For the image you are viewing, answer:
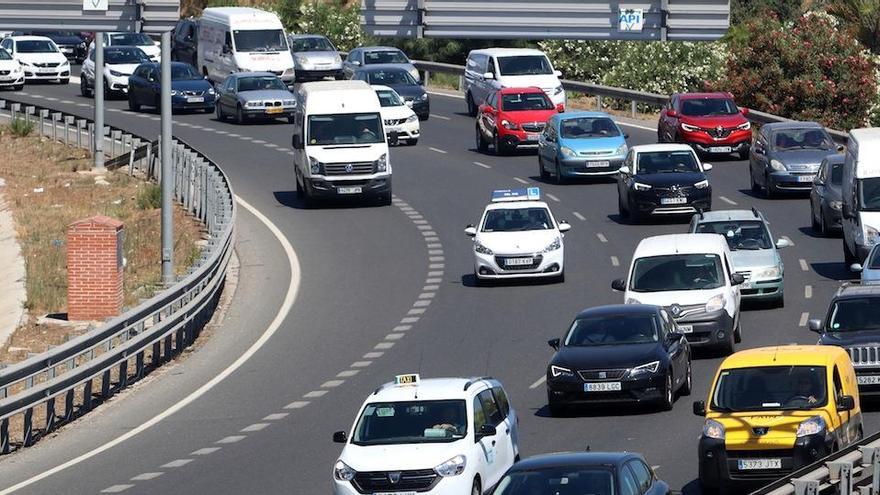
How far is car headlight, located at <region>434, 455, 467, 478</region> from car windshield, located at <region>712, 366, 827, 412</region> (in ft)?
10.3

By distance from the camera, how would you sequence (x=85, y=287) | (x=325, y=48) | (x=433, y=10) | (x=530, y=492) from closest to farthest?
(x=530, y=492) → (x=433, y=10) → (x=85, y=287) → (x=325, y=48)

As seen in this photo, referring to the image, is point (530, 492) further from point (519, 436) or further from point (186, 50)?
point (186, 50)

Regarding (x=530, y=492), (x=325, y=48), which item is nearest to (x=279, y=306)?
(x=530, y=492)

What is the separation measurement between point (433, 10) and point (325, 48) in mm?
41672

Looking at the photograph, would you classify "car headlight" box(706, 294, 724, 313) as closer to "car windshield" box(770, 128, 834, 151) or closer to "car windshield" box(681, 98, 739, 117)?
"car windshield" box(770, 128, 834, 151)

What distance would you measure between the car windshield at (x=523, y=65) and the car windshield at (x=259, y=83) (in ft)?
22.4

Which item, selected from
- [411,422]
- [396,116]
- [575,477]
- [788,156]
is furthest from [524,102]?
[575,477]

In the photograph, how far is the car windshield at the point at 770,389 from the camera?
2095cm

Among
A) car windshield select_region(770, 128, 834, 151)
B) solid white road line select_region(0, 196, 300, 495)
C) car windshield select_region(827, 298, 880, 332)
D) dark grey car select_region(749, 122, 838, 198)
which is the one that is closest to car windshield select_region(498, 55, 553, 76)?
dark grey car select_region(749, 122, 838, 198)

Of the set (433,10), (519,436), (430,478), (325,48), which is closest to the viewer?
(430,478)

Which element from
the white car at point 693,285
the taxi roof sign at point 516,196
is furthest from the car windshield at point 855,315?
the taxi roof sign at point 516,196

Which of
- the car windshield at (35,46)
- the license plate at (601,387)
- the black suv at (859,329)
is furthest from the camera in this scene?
the car windshield at (35,46)

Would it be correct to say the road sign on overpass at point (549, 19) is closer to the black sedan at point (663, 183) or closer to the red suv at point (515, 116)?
the black sedan at point (663, 183)

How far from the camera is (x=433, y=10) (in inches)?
1081
